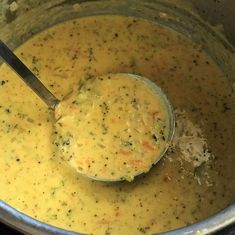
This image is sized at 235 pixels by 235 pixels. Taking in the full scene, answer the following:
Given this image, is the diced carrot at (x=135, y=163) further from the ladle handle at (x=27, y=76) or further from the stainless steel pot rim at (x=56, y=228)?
the stainless steel pot rim at (x=56, y=228)

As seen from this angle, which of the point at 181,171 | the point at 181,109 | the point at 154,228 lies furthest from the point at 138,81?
the point at 154,228

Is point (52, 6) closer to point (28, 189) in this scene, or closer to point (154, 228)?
point (28, 189)

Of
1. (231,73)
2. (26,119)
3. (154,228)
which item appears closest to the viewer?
(154,228)

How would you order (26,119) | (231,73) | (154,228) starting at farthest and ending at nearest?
(231,73), (26,119), (154,228)

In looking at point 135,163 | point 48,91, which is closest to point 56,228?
point 135,163

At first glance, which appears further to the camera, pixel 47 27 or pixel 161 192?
pixel 47 27

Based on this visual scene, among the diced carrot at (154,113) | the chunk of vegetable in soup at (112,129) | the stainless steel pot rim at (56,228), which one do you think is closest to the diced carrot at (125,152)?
the chunk of vegetable in soup at (112,129)

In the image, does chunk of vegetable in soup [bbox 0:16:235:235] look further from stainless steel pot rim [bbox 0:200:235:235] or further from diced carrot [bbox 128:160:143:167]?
stainless steel pot rim [bbox 0:200:235:235]

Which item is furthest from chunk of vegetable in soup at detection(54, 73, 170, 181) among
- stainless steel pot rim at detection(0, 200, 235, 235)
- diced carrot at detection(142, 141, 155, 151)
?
stainless steel pot rim at detection(0, 200, 235, 235)
